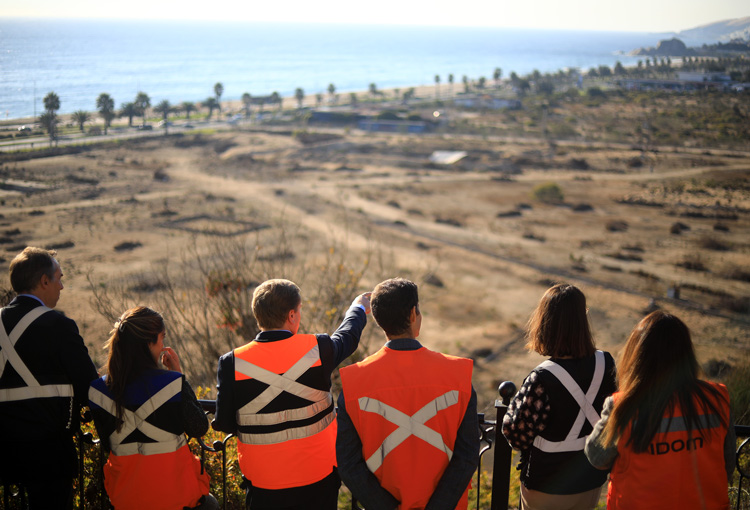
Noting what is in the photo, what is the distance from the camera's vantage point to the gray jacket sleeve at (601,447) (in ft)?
9.79

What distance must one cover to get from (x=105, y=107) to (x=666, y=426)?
27.3 m

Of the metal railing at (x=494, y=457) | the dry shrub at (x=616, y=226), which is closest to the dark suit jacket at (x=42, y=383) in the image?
the metal railing at (x=494, y=457)

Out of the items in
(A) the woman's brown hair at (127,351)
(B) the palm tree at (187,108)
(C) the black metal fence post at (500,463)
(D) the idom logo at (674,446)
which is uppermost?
(B) the palm tree at (187,108)

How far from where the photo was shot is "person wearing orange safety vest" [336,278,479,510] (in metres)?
3.10

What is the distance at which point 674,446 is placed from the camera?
291 centimetres

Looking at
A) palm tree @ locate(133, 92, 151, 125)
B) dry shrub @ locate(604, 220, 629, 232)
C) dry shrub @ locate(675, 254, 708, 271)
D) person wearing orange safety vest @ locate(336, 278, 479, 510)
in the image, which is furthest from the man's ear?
dry shrub @ locate(604, 220, 629, 232)

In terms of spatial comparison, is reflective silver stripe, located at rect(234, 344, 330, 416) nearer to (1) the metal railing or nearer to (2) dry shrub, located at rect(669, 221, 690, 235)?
(1) the metal railing

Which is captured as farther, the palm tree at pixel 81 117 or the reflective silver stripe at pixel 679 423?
the palm tree at pixel 81 117

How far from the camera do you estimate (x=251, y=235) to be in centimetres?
3447

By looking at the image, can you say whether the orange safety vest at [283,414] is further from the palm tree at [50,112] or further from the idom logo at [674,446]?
the palm tree at [50,112]

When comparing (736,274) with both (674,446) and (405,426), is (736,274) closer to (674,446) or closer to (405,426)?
(674,446)

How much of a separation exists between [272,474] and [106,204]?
39.1 m

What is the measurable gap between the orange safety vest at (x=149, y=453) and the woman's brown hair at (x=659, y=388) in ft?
8.11

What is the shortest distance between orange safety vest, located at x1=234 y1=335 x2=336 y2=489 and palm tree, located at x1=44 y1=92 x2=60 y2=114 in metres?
17.8
